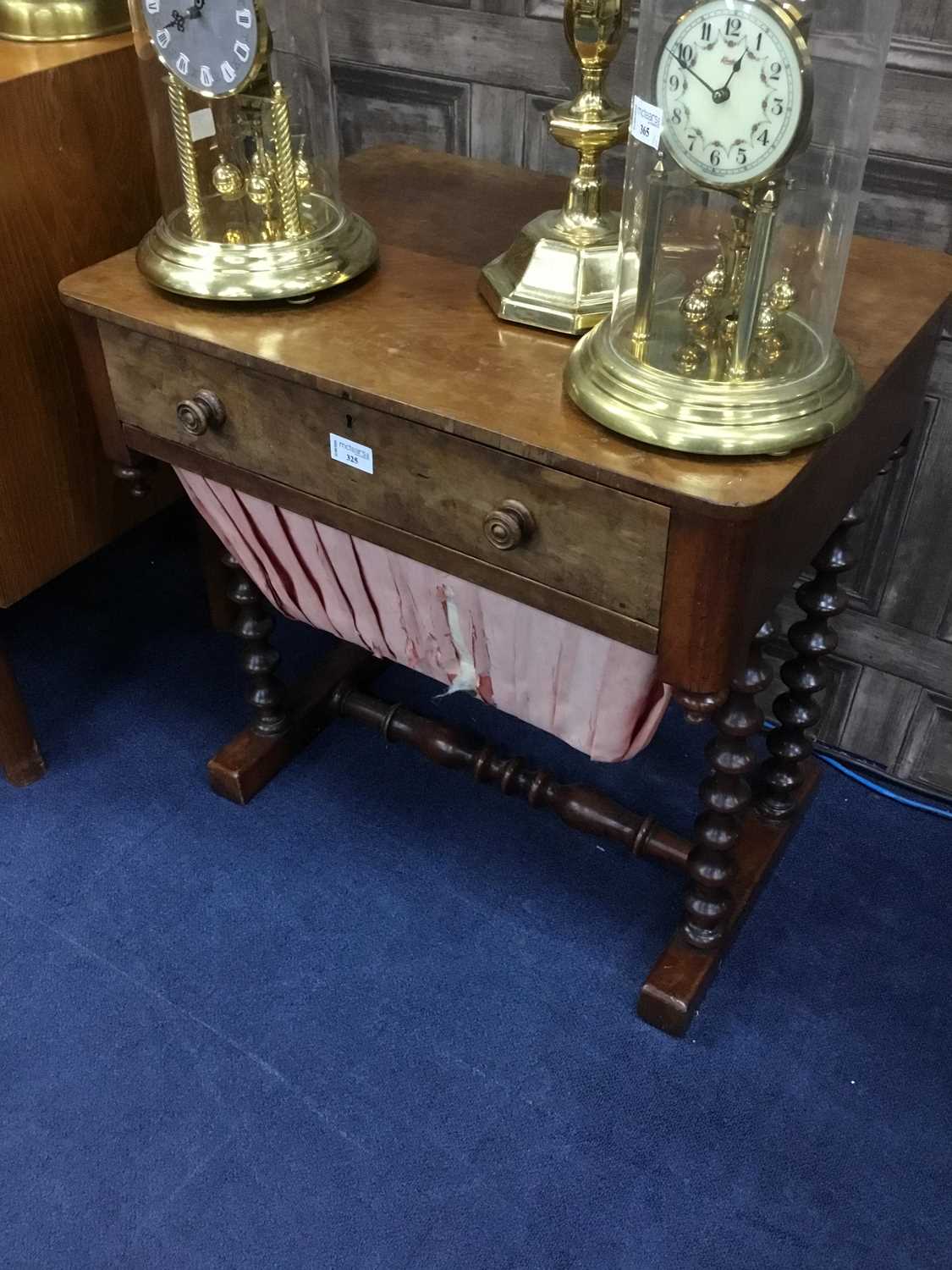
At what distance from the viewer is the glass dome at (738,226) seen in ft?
3.05

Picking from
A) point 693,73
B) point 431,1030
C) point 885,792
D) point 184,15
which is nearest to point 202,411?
point 184,15

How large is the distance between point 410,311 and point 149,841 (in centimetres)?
95

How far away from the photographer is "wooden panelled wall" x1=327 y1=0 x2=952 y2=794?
1.43 meters

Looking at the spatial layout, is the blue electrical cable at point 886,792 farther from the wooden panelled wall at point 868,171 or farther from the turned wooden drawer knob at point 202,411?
the turned wooden drawer knob at point 202,411

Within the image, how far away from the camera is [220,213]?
4.64ft

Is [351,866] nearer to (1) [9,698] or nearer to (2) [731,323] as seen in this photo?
(1) [9,698]

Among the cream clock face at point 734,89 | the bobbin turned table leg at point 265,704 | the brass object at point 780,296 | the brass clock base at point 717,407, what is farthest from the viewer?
the bobbin turned table leg at point 265,704

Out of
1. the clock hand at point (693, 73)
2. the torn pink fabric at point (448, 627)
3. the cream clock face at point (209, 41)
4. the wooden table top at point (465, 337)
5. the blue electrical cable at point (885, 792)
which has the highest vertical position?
the clock hand at point (693, 73)

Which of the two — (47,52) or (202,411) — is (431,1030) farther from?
(47,52)

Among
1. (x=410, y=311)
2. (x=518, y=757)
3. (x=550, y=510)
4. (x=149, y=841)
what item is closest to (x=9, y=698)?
(x=149, y=841)

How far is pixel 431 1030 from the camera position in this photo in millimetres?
1509

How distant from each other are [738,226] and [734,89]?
157 mm

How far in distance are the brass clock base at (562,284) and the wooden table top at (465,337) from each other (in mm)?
20

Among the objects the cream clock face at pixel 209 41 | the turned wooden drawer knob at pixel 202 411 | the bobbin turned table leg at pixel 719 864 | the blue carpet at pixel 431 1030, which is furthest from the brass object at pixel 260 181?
the blue carpet at pixel 431 1030
